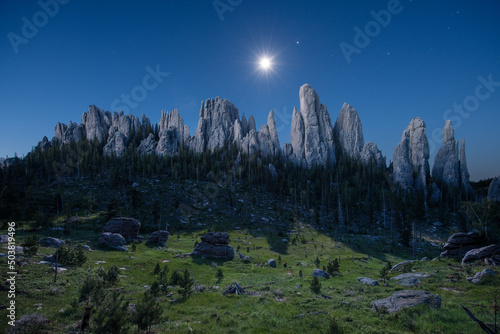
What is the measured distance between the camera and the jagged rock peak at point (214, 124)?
147725mm

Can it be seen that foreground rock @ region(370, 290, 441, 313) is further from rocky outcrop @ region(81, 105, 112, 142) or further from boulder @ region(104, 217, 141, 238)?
rocky outcrop @ region(81, 105, 112, 142)

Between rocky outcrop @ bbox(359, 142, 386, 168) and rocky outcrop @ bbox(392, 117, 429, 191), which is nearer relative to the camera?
rocky outcrop @ bbox(392, 117, 429, 191)

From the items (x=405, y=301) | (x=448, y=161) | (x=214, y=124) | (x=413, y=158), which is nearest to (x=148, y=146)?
(x=214, y=124)

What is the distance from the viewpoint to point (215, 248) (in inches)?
1554

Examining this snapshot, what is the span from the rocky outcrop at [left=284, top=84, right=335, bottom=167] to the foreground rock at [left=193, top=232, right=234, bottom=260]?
324 feet

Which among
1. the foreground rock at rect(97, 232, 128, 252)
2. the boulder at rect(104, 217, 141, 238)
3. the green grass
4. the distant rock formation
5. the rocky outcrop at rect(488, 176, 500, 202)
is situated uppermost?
the distant rock formation

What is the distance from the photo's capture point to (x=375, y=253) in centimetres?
5038

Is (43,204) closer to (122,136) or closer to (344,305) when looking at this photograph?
(122,136)

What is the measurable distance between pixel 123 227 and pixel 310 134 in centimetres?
11895

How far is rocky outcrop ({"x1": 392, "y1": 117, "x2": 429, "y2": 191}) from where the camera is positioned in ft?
363

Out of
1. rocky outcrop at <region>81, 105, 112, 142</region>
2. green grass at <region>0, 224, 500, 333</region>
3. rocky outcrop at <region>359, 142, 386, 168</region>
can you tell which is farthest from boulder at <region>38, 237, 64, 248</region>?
rocky outcrop at <region>81, 105, 112, 142</region>

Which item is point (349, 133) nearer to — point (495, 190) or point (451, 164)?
point (451, 164)

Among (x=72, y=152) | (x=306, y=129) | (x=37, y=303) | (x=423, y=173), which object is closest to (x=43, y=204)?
(x=72, y=152)

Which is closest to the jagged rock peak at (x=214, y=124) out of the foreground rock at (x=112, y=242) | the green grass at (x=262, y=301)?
the foreground rock at (x=112, y=242)
